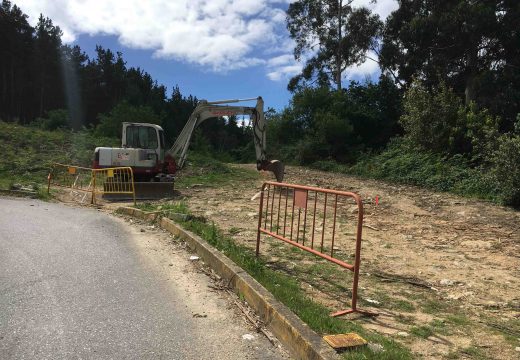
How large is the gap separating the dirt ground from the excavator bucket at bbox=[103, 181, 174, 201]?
378 centimetres

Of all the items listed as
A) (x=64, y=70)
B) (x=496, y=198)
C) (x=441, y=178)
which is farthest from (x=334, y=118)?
(x=64, y=70)

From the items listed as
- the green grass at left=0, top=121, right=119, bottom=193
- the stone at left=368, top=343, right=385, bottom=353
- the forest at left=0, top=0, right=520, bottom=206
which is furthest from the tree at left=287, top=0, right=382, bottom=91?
the stone at left=368, top=343, right=385, bottom=353

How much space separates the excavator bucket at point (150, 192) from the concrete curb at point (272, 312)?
33.1 feet

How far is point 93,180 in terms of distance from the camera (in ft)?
53.3

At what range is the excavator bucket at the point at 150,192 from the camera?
55.9 ft

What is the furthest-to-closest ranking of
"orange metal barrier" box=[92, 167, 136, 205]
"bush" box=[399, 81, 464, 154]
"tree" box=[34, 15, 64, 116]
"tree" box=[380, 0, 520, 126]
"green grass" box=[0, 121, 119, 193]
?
"tree" box=[34, 15, 64, 116] < "tree" box=[380, 0, 520, 126] < "bush" box=[399, 81, 464, 154] < "green grass" box=[0, 121, 119, 193] < "orange metal barrier" box=[92, 167, 136, 205]

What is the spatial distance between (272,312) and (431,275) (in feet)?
10.5

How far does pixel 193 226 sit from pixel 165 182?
925 centimetres

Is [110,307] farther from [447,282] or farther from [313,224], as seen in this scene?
[447,282]

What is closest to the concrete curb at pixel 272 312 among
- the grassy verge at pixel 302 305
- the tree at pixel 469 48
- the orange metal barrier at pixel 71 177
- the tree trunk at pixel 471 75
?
the grassy verge at pixel 302 305

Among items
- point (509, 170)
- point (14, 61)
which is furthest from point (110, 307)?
point (14, 61)

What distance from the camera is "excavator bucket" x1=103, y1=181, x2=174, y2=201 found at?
17047 millimetres

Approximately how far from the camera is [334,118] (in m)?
32.9

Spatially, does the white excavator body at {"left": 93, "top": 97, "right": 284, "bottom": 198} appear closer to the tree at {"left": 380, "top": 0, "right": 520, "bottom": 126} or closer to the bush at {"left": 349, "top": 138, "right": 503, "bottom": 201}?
the bush at {"left": 349, "top": 138, "right": 503, "bottom": 201}
